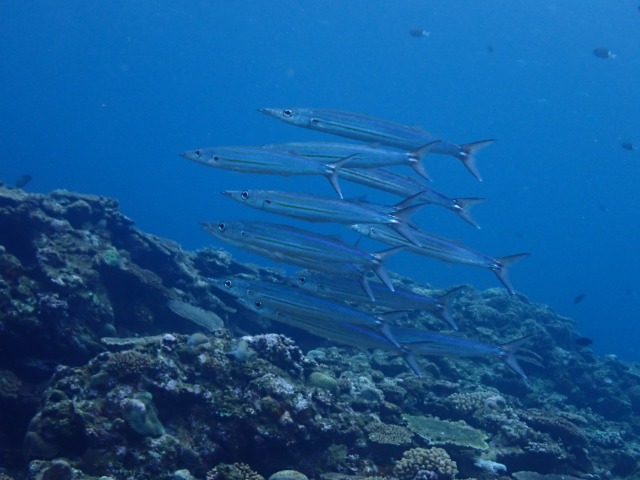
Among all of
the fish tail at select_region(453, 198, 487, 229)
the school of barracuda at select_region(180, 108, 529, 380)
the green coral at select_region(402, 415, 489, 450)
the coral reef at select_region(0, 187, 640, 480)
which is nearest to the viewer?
the coral reef at select_region(0, 187, 640, 480)

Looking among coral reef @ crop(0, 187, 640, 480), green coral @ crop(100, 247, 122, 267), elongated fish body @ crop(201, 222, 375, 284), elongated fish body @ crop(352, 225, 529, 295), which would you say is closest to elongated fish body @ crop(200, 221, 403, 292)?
elongated fish body @ crop(201, 222, 375, 284)

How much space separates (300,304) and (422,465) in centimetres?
285

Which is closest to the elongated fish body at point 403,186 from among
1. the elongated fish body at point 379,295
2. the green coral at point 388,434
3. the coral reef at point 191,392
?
the elongated fish body at point 379,295

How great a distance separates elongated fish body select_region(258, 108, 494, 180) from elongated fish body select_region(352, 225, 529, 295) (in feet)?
4.76

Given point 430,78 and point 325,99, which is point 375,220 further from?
point 325,99

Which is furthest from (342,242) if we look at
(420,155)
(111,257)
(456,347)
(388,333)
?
(111,257)

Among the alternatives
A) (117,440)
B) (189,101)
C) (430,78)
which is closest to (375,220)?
(117,440)

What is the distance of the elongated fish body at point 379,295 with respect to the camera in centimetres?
834

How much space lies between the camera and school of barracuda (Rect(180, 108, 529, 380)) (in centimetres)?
703

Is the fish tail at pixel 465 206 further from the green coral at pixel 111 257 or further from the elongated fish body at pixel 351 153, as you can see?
the green coral at pixel 111 257

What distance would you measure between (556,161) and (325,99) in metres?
62.1

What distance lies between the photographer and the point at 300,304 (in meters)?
7.06

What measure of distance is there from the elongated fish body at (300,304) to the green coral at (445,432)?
7.07 feet

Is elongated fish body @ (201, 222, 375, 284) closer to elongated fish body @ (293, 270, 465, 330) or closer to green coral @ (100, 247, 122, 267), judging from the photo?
elongated fish body @ (293, 270, 465, 330)
